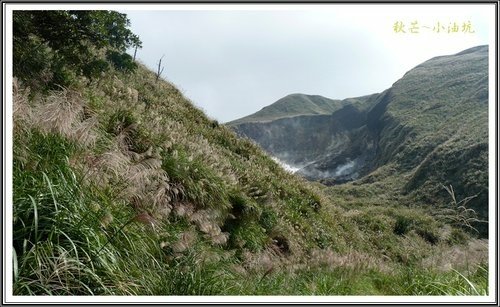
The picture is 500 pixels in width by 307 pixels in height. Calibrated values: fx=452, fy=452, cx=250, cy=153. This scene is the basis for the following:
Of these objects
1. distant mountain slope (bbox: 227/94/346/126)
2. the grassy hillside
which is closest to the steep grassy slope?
the grassy hillside

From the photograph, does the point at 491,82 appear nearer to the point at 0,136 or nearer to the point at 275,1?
the point at 275,1

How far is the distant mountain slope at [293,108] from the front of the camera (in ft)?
525

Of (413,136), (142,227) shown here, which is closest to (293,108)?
(413,136)

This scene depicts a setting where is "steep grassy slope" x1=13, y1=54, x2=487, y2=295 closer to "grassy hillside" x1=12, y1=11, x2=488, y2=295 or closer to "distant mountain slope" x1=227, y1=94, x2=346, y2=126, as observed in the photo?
"grassy hillside" x1=12, y1=11, x2=488, y2=295

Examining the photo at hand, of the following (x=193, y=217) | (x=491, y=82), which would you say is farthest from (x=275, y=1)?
(x=193, y=217)

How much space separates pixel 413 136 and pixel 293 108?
86.8m

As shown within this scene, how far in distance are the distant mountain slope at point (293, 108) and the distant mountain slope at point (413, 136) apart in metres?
9.38

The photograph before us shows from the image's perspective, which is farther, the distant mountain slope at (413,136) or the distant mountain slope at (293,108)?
the distant mountain slope at (293,108)

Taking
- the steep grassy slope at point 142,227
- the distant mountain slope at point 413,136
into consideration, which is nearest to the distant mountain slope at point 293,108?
the distant mountain slope at point 413,136

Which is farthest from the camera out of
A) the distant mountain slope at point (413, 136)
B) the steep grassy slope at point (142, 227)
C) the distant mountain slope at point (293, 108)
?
the distant mountain slope at point (293, 108)

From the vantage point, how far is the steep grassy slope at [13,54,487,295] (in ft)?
11.7

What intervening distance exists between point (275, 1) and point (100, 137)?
3668 millimetres

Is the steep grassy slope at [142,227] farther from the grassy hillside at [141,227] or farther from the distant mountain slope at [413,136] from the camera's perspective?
the distant mountain slope at [413,136]

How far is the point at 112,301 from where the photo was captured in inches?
128
